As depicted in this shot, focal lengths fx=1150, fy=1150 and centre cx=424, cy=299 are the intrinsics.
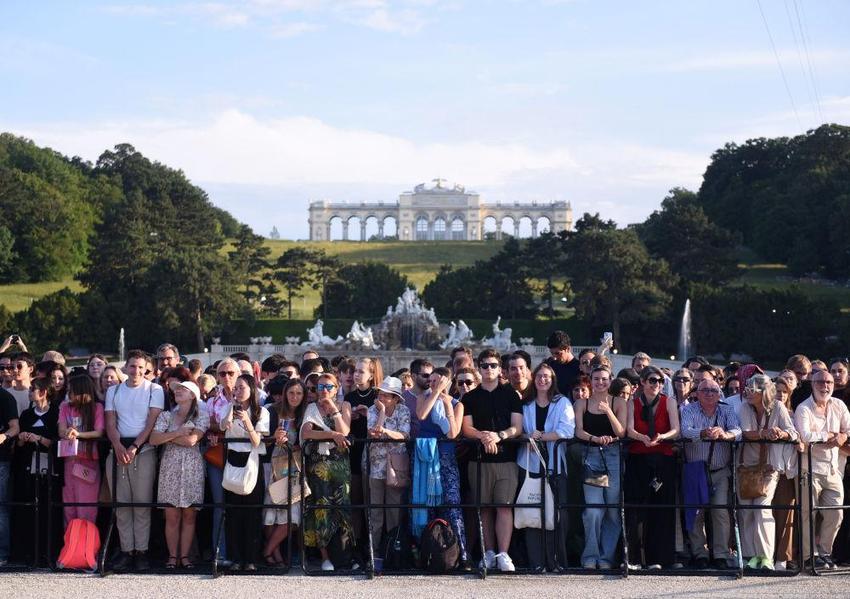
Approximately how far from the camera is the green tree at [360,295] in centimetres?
6072

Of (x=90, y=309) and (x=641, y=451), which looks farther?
(x=90, y=309)

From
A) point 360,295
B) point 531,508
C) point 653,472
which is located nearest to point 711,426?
point 653,472

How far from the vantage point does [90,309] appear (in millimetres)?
50531

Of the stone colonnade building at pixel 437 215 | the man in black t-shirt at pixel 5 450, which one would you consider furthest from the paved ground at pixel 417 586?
the stone colonnade building at pixel 437 215

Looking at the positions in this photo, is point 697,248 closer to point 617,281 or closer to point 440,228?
point 617,281

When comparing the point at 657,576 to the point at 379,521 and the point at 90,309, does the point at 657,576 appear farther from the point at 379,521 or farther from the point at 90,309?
the point at 90,309

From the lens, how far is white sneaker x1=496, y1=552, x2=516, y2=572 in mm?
9516

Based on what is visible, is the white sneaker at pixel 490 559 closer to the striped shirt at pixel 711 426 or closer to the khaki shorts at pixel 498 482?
the khaki shorts at pixel 498 482

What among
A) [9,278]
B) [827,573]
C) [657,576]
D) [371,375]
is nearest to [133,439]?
[371,375]

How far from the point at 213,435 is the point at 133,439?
677mm

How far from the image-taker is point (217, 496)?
9836 mm

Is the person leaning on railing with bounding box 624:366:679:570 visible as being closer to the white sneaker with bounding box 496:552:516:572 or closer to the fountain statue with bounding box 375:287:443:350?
the white sneaker with bounding box 496:552:516:572

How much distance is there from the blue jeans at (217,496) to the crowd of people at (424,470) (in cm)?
2

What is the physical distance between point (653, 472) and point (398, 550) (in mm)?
2268
